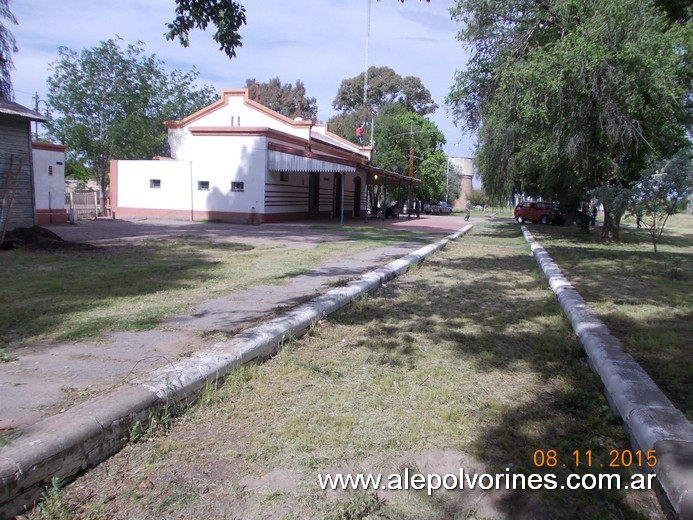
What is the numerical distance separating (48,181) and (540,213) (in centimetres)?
Result: 3135

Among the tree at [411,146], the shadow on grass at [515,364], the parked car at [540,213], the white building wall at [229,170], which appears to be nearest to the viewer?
the shadow on grass at [515,364]

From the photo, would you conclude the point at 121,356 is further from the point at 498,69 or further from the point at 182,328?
the point at 498,69

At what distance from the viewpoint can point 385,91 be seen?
212 ft

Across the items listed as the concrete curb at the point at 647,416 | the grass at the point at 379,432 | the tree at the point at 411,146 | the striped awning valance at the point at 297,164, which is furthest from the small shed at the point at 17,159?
the tree at the point at 411,146

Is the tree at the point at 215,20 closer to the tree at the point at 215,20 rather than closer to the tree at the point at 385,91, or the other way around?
the tree at the point at 215,20

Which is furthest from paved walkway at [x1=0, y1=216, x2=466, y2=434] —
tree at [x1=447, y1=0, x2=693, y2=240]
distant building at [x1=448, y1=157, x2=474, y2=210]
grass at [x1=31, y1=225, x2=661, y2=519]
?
distant building at [x1=448, y1=157, x2=474, y2=210]

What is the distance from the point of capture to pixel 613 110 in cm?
1448

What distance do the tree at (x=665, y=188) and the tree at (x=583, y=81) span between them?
2507mm

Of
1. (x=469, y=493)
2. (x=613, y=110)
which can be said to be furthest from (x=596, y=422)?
(x=613, y=110)

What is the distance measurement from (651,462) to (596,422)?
0.81m

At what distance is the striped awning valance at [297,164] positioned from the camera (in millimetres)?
23438

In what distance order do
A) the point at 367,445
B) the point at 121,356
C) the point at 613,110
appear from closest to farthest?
the point at 367,445
the point at 121,356
the point at 613,110

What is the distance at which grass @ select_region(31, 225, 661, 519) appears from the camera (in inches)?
104

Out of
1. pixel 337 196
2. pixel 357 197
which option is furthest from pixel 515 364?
pixel 357 197
